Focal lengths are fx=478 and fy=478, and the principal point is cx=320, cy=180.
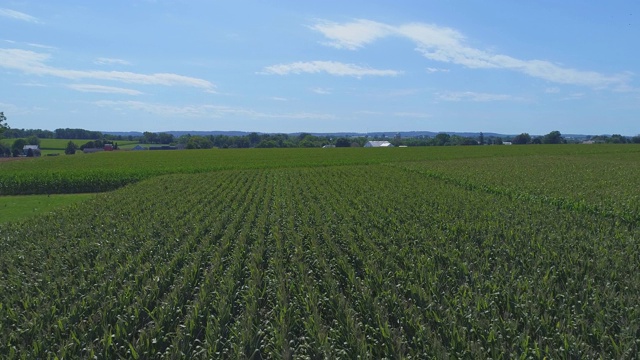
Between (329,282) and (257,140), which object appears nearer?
(329,282)

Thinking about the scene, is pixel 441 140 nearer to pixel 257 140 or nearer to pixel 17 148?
pixel 257 140

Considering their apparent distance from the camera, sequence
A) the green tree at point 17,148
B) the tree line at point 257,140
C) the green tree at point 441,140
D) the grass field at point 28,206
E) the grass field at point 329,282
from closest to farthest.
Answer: the grass field at point 329,282 → the grass field at point 28,206 → the green tree at point 17,148 → the tree line at point 257,140 → the green tree at point 441,140

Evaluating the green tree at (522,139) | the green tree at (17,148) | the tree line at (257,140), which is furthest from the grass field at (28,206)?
the green tree at (522,139)

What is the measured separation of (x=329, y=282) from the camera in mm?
8641

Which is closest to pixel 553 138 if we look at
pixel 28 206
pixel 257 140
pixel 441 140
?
pixel 441 140

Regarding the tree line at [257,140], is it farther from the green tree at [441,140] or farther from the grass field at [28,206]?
the grass field at [28,206]

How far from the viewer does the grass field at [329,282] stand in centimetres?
631

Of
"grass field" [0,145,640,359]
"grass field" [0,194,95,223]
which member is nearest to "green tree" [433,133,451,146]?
"grass field" [0,194,95,223]

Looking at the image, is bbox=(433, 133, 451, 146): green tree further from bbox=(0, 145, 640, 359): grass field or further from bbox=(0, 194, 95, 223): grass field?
bbox=(0, 145, 640, 359): grass field

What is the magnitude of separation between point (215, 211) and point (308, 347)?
469 inches

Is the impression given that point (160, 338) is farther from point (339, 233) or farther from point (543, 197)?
point (543, 197)

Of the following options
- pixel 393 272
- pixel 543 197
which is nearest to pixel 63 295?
pixel 393 272

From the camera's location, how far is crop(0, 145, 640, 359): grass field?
6309 millimetres

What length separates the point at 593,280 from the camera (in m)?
8.06
